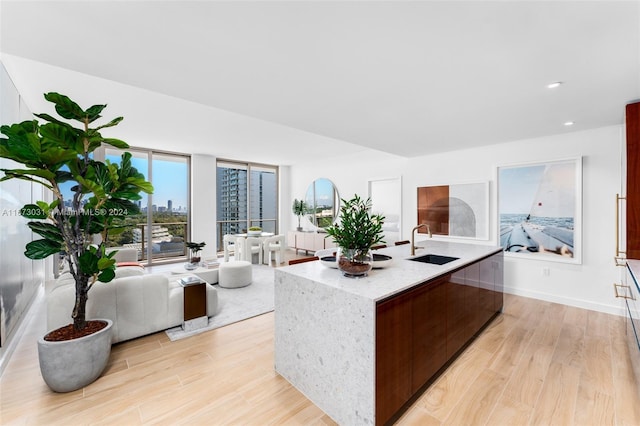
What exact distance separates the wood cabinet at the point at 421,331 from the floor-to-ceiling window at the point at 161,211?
615 centimetres

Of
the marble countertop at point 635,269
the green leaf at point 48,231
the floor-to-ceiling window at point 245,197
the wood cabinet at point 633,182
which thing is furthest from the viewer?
the floor-to-ceiling window at point 245,197

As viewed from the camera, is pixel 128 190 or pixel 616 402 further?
pixel 128 190

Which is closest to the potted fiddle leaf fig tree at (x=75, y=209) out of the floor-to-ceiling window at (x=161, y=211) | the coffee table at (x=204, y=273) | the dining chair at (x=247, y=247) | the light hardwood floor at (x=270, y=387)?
the light hardwood floor at (x=270, y=387)

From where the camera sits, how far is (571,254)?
360 cm

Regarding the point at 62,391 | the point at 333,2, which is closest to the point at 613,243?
the point at 333,2

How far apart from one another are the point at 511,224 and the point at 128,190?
5.00 metres

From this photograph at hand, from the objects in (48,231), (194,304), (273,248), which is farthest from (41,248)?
(273,248)

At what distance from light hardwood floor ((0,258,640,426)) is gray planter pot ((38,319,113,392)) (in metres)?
0.08

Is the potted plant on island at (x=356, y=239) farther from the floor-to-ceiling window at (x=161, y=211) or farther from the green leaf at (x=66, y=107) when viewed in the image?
the floor-to-ceiling window at (x=161, y=211)

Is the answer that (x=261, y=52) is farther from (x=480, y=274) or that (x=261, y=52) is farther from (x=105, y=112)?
(x=105, y=112)

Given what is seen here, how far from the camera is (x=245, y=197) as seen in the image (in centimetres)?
770

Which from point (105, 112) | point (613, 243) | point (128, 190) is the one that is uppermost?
point (105, 112)

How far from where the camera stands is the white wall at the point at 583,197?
10.9ft

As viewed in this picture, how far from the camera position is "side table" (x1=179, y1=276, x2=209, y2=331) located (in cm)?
284
